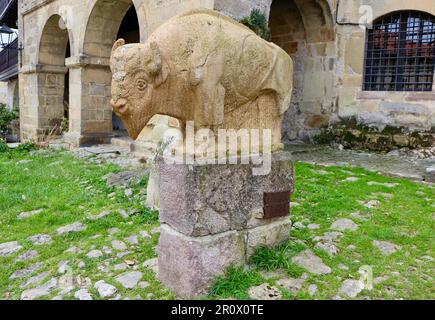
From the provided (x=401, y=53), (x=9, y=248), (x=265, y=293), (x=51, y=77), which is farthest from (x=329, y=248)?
(x=51, y=77)

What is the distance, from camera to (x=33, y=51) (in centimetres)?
988

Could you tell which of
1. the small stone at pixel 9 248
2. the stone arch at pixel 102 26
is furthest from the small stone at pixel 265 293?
the stone arch at pixel 102 26

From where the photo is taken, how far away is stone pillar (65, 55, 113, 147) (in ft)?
25.4

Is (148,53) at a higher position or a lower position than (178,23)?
lower

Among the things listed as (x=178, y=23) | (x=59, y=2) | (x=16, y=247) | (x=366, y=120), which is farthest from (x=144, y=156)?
(x=59, y=2)

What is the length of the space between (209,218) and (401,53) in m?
6.03

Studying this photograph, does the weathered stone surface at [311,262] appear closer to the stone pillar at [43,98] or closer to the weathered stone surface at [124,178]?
the weathered stone surface at [124,178]

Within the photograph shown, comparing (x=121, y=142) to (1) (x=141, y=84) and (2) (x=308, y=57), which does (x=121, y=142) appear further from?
(1) (x=141, y=84)

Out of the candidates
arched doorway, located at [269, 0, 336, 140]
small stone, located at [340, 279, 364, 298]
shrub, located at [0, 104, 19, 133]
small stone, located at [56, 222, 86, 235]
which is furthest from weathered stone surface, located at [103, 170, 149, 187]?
shrub, located at [0, 104, 19, 133]

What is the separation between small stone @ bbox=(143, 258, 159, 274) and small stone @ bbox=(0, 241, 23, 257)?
45.8 inches

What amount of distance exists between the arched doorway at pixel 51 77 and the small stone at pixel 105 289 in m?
7.67

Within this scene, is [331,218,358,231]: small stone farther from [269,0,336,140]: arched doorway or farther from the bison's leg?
[269,0,336,140]: arched doorway

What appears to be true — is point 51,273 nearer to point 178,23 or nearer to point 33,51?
point 178,23

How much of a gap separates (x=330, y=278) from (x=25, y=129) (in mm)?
9935
